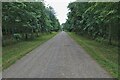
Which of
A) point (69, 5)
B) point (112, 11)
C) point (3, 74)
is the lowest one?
point (3, 74)

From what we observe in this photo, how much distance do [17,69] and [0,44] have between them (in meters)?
15.0

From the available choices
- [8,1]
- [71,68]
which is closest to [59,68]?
[71,68]

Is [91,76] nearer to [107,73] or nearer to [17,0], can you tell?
[107,73]

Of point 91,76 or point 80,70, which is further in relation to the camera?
point 80,70

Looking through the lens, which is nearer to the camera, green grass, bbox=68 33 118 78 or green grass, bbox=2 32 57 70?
green grass, bbox=68 33 118 78

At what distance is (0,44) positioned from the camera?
2648cm

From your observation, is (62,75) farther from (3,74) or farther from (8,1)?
(8,1)

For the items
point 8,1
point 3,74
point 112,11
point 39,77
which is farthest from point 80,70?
point 8,1

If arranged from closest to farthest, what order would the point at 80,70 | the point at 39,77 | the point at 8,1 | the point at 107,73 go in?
the point at 39,77, the point at 107,73, the point at 80,70, the point at 8,1

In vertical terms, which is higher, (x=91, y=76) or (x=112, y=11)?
(x=112, y=11)

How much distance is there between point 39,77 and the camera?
33.3ft

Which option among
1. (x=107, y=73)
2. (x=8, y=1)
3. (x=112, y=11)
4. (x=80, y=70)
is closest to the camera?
(x=107, y=73)

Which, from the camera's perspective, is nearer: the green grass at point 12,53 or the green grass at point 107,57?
the green grass at point 107,57

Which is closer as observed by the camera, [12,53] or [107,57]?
[107,57]
